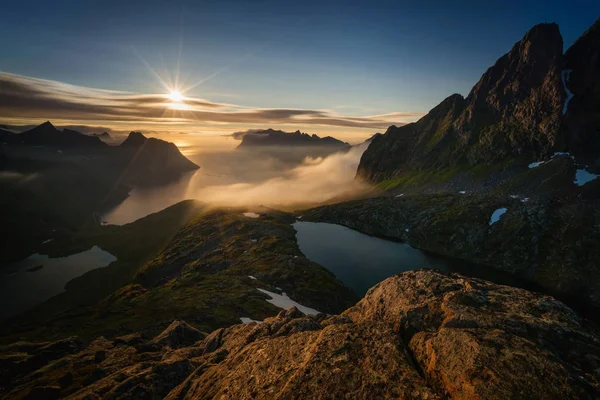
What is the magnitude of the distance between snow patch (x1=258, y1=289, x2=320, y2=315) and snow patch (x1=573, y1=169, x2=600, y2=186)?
157 meters

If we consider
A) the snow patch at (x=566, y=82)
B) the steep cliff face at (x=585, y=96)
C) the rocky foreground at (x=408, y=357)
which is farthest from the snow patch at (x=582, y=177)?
the rocky foreground at (x=408, y=357)

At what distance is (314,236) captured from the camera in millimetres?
170750

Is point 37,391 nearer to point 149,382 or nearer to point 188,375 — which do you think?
point 149,382

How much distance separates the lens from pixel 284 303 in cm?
8475

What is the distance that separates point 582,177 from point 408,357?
191 m

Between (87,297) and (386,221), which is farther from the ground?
(386,221)

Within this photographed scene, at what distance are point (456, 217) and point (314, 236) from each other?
3160 inches

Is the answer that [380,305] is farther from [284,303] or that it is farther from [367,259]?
[367,259]

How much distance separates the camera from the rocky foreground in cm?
1594

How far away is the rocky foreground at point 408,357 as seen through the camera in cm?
1594

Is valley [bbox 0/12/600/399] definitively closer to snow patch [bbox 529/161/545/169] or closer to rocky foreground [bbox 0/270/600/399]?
rocky foreground [bbox 0/270/600/399]

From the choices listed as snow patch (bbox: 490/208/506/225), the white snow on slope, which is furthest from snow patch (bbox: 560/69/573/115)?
snow patch (bbox: 490/208/506/225)

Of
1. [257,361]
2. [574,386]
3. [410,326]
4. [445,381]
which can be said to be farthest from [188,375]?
[574,386]

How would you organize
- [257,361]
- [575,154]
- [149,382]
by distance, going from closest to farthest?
[257,361], [149,382], [575,154]
